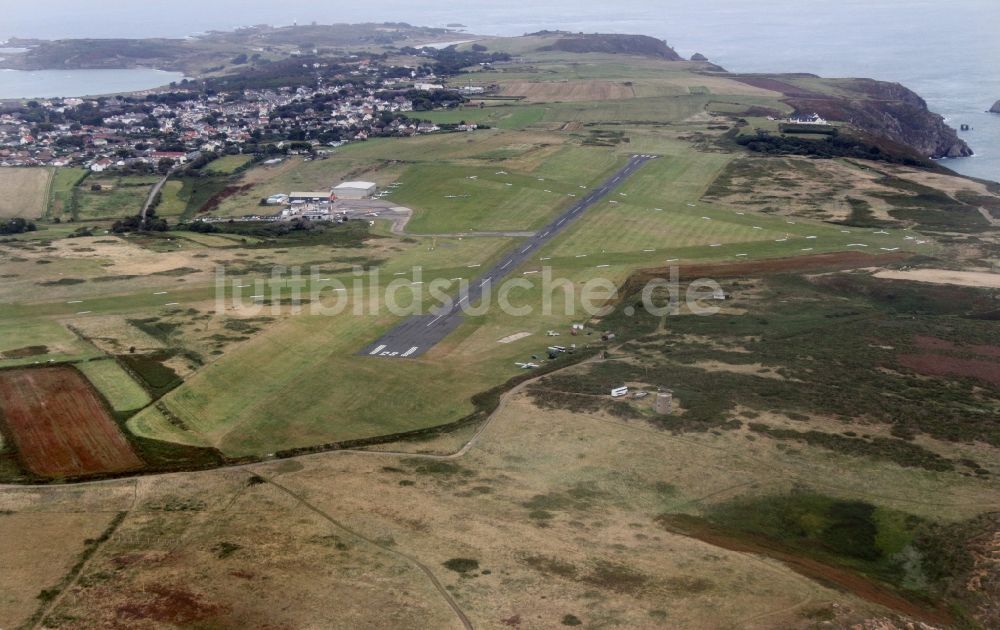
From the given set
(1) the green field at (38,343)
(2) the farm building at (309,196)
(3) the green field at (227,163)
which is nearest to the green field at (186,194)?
(3) the green field at (227,163)

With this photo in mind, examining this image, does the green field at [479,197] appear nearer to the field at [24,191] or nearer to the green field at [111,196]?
the green field at [111,196]

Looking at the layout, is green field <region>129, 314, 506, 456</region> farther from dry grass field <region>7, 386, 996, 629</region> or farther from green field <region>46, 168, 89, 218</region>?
green field <region>46, 168, 89, 218</region>

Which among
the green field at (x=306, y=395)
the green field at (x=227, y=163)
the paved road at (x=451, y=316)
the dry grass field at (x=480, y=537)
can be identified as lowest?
the dry grass field at (x=480, y=537)

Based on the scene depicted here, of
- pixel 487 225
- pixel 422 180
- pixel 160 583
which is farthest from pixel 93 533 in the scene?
pixel 422 180

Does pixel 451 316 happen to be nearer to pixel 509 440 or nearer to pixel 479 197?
pixel 509 440

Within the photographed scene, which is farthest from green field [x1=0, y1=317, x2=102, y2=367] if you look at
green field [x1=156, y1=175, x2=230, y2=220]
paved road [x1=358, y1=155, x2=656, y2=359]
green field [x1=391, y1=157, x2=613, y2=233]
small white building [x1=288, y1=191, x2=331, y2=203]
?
small white building [x1=288, y1=191, x2=331, y2=203]

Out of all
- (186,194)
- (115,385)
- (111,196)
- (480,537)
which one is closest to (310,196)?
(186,194)
